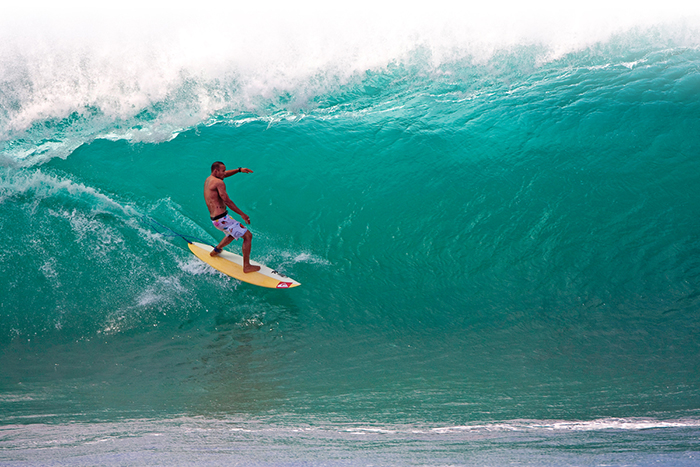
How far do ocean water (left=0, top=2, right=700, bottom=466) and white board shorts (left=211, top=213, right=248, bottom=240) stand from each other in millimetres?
950

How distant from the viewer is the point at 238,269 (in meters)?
6.51

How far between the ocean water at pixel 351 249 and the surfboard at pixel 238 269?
0.25 metres

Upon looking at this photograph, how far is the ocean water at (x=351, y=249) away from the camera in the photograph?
15.2ft

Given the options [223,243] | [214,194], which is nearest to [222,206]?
[214,194]

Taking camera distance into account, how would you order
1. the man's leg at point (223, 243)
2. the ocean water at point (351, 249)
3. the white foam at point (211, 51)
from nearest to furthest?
the ocean water at point (351, 249) < the man's leg at point (223, 243) < the white foam at point (211, 51)

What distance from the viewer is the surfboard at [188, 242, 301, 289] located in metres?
6.30

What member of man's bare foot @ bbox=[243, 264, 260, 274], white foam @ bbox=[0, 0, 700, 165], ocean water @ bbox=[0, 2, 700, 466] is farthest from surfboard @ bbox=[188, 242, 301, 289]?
white foam @ bbox=[0, 0, 700, 165]

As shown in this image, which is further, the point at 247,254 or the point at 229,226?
the point at 247,254

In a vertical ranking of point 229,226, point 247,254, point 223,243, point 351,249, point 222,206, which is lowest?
point 351,249

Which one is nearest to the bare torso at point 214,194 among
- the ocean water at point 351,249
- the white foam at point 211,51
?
the ocean water at point 351,249

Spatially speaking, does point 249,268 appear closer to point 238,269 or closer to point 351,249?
point 238,269

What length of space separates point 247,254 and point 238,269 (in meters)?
0.37

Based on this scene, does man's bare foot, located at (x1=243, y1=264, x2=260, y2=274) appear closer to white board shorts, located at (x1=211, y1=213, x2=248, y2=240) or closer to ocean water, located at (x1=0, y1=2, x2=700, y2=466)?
ocean water, located at (x1=0, y1=2, x2=700, y2=466)

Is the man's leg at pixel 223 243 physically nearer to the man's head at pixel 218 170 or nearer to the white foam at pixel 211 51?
the man's head at pixel 218 170
